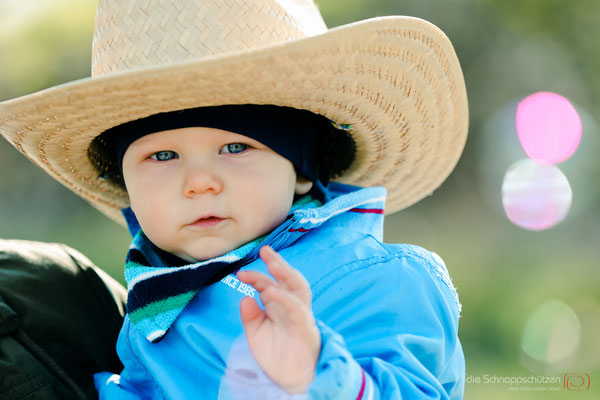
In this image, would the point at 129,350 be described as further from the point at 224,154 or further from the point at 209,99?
the point at 209,99

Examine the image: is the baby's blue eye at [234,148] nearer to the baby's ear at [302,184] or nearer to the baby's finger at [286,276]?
the baby's ear at [302,184]

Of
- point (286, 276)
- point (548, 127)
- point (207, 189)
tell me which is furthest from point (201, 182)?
point (548, 127)

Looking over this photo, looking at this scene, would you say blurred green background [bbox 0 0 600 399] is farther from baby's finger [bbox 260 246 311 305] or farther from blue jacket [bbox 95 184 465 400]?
baby's finger [bbox 260 246 311 305]

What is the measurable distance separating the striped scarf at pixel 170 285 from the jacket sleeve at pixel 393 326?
196 millimetres

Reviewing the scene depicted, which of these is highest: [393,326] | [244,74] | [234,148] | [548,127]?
[244,74]

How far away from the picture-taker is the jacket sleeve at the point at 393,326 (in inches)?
40.9

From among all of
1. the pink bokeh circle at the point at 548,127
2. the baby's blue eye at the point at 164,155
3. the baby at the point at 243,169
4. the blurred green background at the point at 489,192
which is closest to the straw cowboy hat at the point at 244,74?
the baby at the point at 243,169

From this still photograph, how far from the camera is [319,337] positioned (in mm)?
975

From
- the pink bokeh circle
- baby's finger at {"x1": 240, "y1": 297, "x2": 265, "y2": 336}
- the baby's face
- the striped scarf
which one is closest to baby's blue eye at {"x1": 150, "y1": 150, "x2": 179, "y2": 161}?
the baby's face

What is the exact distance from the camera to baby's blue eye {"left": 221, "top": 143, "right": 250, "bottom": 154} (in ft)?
4.54

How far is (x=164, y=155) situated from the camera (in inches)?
55.8

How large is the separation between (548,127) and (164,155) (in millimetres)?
4345

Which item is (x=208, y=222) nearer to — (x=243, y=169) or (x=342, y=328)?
(x=243, y=169)

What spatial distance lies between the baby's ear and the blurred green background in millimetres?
2023
